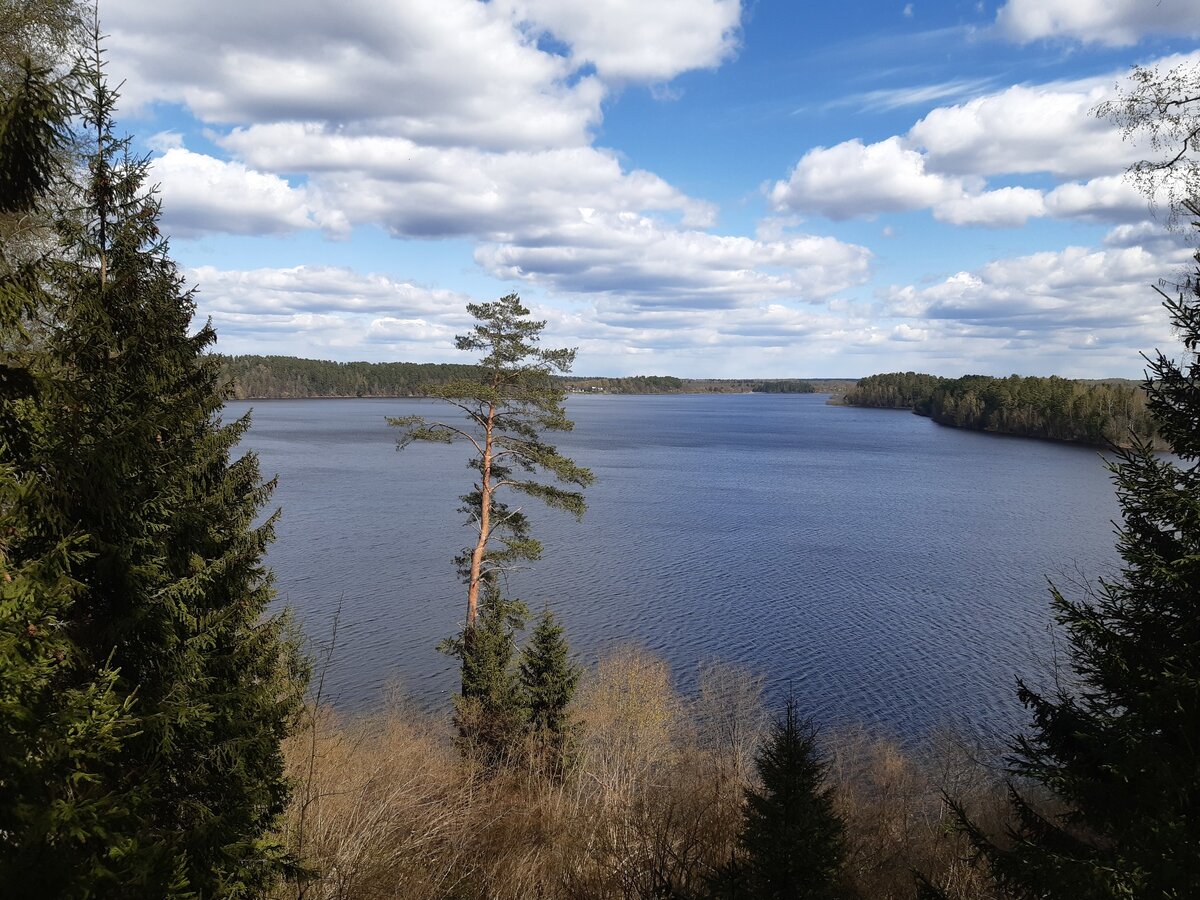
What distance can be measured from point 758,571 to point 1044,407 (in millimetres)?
85241

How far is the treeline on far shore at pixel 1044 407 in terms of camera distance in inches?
3287

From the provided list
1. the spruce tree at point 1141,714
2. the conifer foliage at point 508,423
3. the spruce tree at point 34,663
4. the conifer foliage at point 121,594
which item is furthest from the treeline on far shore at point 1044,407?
the spruce tree at point 34,663

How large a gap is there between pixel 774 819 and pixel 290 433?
9552 centimetres

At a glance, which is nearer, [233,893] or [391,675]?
[233,893]

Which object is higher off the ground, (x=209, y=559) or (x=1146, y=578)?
(x=1146, y=578)

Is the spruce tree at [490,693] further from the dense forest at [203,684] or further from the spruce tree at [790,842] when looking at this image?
the spruce tree at [790,842]


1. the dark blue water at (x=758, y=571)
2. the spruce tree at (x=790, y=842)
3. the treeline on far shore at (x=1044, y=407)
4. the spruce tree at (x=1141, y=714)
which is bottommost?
the dark blue water at (x=758, y=571)

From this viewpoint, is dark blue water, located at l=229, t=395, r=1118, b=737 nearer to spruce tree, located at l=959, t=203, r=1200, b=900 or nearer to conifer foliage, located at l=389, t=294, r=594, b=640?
conifer foliage, located at l=389, t=294, r=594, b=640

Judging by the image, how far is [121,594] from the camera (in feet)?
19.5

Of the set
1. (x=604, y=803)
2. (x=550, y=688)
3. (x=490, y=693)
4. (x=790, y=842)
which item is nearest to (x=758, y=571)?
(x=550, y=688)

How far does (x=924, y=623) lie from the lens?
3055cm

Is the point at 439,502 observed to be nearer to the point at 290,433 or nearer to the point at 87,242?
the point at 87,242

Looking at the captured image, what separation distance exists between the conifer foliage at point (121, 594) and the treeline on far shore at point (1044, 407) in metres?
78.9

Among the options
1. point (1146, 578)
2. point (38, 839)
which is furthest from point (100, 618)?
point (1146, 578)
